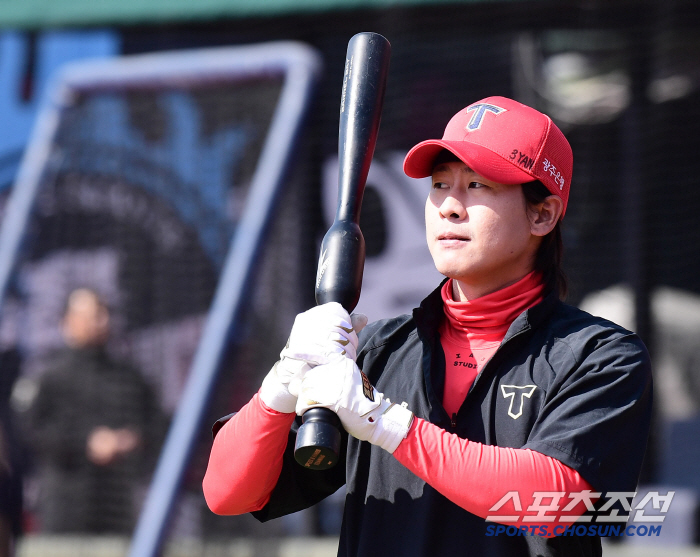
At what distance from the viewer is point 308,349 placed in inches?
56.8

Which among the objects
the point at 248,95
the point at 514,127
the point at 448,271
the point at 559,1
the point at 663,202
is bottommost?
the point at 448,271

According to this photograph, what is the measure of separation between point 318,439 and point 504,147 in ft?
2.06

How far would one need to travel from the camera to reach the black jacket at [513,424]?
4.64 feet

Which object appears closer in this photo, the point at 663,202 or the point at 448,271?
the point at 448,271

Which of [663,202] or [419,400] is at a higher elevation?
[663,202]

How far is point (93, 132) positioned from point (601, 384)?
4.68 metres

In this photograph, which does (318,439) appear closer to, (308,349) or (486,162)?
(308,349)

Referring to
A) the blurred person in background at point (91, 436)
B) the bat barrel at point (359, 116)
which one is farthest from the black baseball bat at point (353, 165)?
the blurred person in background at point (91, 436)

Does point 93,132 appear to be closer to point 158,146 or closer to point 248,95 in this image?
point 158,146

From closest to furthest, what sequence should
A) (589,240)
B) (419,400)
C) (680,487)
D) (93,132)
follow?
(419,400)
(680,487)
(589,240)
(93,132)

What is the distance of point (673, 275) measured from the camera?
16.4 ft

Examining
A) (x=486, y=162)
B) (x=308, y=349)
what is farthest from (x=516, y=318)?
(x=308, y=349)

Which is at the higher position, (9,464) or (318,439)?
(318,439)

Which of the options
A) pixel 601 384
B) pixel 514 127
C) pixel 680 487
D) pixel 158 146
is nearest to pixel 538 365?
pixel 601 384
